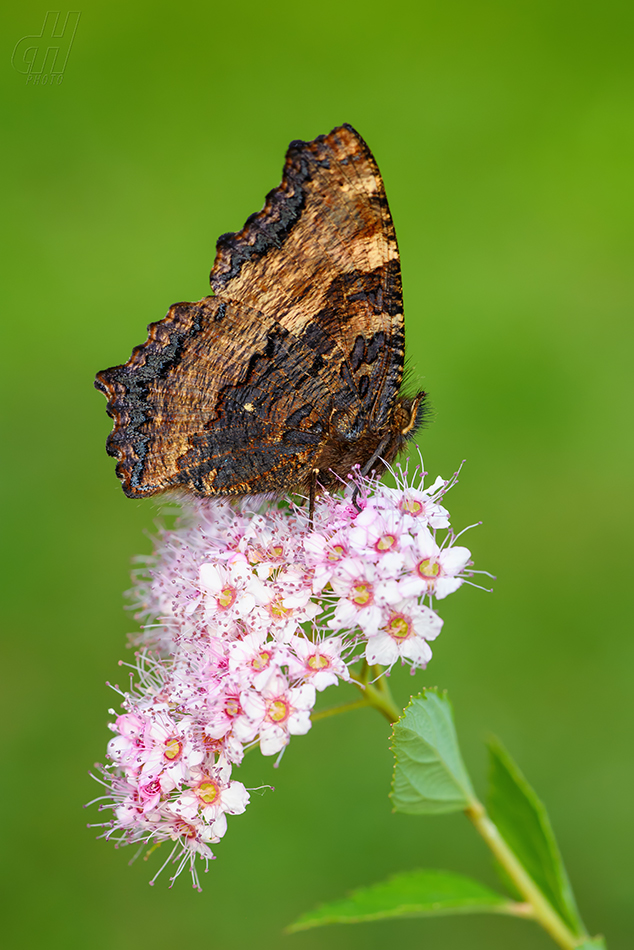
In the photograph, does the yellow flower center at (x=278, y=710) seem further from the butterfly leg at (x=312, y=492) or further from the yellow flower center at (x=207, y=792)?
the butterfly leg at (x=312, y=492)

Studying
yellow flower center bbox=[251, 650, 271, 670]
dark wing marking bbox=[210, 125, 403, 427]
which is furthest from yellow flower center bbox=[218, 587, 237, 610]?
dark wing marking bbox=[210, 125, 403, 427]

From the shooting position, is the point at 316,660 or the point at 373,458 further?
the point at 373,458

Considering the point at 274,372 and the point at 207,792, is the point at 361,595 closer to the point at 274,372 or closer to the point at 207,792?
the point at 207,792

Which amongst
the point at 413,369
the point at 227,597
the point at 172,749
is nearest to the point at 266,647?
the point at 227,597

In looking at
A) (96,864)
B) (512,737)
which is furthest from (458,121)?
(96,864)

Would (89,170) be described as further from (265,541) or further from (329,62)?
(265,541)

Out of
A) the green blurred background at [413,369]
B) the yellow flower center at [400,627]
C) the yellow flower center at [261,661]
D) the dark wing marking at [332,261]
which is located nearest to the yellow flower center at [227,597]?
the yellow flower center at [261,661]

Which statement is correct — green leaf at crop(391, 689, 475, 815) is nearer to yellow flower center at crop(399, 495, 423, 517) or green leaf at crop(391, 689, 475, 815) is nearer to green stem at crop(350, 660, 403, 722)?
green stem at crop(350, 660, 403, 722)
